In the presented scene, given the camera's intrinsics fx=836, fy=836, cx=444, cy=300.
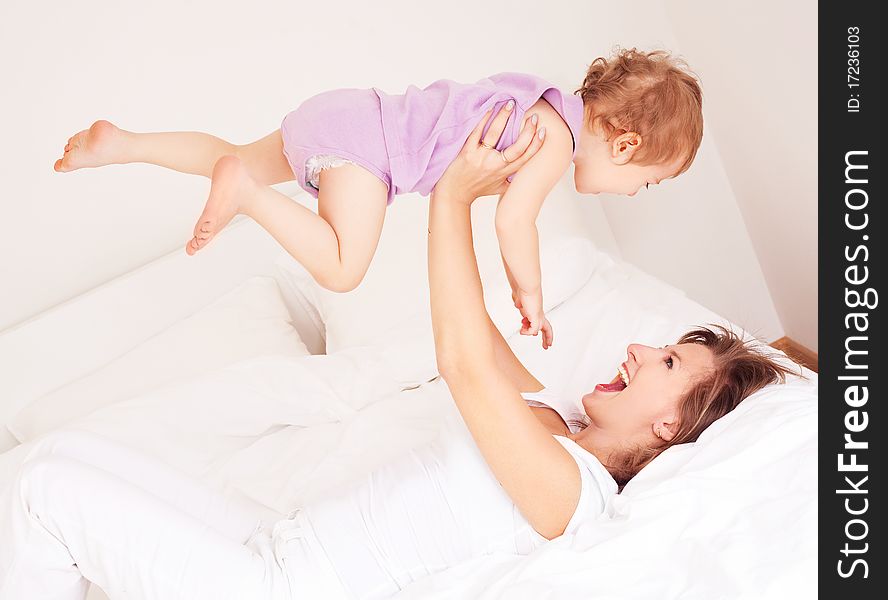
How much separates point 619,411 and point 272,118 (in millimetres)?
1428

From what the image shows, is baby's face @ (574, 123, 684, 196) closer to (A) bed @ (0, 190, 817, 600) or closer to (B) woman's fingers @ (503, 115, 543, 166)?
(B) woman's fingers @ (503, 115, 543, 166)

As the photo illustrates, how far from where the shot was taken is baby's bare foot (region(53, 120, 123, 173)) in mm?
1564

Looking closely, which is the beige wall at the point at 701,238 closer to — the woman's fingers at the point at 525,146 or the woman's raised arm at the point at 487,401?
the woman's fingers at the point at 525,146

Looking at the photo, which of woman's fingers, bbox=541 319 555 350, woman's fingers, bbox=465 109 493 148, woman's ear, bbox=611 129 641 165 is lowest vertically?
woman's fingers, bbox=541 319 555 350

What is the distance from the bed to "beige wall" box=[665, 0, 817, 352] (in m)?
0.47

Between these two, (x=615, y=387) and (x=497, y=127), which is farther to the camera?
(x=615, y=387)

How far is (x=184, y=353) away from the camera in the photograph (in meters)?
2.20

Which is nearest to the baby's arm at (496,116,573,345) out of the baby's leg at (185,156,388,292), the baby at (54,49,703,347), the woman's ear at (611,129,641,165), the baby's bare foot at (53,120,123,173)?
the baby at (54,49,703,347)

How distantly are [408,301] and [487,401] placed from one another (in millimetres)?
988

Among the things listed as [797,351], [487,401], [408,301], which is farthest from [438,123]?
[797,351]

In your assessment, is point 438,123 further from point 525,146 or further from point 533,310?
point 533,310

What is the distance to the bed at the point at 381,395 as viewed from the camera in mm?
1349

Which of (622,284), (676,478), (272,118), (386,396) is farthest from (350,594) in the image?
(272,118)
